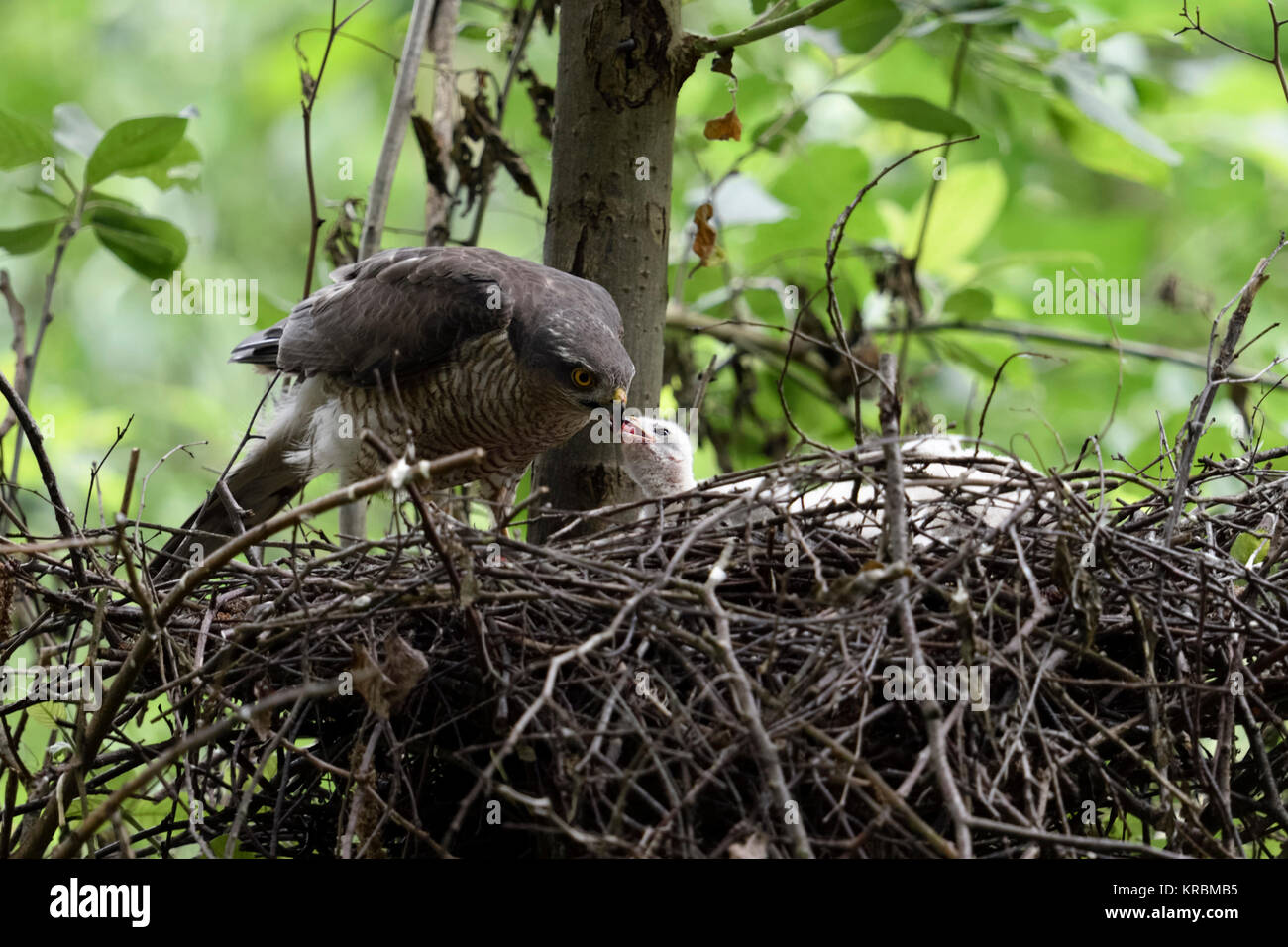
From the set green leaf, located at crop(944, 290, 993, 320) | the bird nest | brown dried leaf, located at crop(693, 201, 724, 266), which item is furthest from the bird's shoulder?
green leaf, located at crop(944, 290, 993, 320)

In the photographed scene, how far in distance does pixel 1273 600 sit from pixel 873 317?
9.08 feet

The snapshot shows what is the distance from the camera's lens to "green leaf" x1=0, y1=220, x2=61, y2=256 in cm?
349

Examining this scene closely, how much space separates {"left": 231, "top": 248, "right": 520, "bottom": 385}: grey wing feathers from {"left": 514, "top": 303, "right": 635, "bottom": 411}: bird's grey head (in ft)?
0.54

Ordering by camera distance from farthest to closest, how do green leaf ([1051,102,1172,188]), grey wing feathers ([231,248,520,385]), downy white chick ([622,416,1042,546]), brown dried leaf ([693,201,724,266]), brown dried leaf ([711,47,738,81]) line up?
green leaf ([1051,102,1172,188]) → brown dried leaf ([693,201,724,266]) → grey wing feathers ([231,248,520,385]) → brown dried leaf ([711,47,738,81]) → downy white chick ([622,416,1042,546])

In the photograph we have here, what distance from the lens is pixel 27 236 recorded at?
3.52 metres

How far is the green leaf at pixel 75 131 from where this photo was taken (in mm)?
3373

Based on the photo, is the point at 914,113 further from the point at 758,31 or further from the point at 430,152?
the point at 430,152

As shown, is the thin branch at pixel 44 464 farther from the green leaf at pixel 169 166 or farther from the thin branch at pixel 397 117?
the thin branch at pixel 397 117

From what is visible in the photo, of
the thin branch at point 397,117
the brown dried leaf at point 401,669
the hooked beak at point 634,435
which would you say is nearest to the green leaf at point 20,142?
the thin branch at point 397,117

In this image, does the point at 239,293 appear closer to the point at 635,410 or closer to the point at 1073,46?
the point at 635,410

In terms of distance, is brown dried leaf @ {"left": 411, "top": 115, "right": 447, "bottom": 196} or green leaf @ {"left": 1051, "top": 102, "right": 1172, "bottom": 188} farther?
green leaf @ {"left": 1051, "top": 102, "right": 1172, "bottom": 188}

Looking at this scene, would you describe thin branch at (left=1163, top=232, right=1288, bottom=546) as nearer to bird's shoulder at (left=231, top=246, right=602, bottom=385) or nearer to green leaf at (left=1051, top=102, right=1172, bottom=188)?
bird's shoulder at (left=231, top=246, right=602, bottom=385)

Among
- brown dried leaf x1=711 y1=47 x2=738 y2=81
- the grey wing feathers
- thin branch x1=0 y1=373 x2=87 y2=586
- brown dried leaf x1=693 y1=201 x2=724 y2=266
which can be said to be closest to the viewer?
thin branch x1=0 y1=373 x2=87 y2=586
